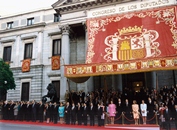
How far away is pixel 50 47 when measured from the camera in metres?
25.2

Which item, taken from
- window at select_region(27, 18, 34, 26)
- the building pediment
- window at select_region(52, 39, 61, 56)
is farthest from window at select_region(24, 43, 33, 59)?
the building pediment

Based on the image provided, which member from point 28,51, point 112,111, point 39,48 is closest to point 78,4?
point 39,48

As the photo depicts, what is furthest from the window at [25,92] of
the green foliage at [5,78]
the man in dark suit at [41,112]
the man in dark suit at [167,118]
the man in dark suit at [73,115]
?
the man in dark suit at [167,118]

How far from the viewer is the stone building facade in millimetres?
20516

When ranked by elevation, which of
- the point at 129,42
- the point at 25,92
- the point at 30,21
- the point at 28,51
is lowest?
the point at 25,92

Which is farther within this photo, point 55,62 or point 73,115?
point 55,62

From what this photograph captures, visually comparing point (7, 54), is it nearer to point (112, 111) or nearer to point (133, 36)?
point (133, 36)

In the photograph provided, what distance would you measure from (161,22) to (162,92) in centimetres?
576

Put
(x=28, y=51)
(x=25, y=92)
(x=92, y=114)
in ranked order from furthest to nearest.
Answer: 1. (x=28, y=51)
2. (x=25, y=92)
3. (x=92, y=114)

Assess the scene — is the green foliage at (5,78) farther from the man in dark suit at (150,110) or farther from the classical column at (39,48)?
the man in dark suit at (150,110)

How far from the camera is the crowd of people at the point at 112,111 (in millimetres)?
11953

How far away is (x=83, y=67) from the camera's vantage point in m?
14.9

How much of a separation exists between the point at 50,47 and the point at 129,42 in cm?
1226

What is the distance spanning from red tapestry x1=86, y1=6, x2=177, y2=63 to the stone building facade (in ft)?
12.1
